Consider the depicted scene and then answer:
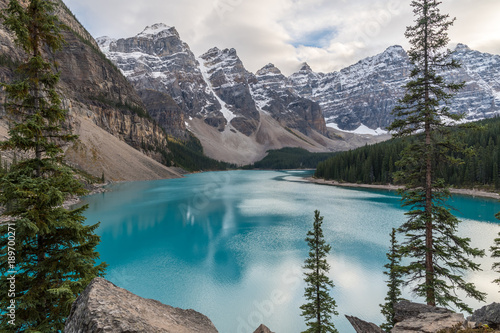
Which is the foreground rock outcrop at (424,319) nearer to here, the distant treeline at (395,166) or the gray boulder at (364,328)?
the gray boulder at (364,328)

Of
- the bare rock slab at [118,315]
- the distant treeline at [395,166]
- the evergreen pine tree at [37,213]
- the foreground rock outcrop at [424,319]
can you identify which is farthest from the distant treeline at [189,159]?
the bare rock slab at [118,315]

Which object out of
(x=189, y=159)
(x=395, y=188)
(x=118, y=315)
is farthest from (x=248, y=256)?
(x=189, y=159)

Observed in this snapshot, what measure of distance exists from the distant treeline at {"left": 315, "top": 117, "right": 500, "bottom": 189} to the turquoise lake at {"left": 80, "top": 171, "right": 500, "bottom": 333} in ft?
68.0

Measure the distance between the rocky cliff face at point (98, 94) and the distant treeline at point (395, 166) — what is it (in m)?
81.4

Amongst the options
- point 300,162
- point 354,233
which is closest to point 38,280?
point 354,233

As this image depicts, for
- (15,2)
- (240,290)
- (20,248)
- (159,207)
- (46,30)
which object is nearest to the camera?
(20,248)

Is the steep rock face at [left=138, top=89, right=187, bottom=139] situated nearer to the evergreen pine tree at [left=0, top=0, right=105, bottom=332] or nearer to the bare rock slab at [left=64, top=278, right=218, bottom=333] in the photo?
the evergreen pine tree at [left=0, top=0, right=105, bottom=332]

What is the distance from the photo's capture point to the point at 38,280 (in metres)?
6.11

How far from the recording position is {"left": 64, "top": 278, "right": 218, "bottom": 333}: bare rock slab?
3.70 metres

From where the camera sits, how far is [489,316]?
5891 mm

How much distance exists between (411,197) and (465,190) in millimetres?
69945

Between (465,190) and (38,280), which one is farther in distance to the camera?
(465,190)

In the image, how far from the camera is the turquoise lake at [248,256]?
15.2 m

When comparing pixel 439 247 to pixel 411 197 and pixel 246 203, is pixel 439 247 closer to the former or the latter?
pixel 411 197
